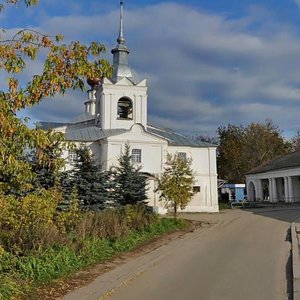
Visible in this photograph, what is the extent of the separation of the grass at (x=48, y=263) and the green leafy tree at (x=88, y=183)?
26.0ft

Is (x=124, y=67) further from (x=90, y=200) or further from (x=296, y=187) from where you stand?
(x=296, y=187)

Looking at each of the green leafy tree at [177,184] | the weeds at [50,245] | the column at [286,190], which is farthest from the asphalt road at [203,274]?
the column at [286,190]

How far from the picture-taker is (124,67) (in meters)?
41.9

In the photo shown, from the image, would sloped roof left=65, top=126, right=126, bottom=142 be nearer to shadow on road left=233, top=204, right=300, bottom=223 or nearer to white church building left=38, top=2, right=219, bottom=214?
white church building left=38, top=2, right=219, bottom=214

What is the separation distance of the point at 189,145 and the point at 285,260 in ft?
91.4

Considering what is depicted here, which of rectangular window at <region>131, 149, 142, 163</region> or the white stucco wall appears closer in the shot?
rectangular window at <region>131, 149, 142, 163</region>

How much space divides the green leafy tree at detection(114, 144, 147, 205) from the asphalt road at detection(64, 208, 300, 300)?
30.9 ft

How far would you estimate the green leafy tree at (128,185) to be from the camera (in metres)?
26.2

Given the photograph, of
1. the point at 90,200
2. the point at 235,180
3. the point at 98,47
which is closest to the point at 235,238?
the point at 90,200

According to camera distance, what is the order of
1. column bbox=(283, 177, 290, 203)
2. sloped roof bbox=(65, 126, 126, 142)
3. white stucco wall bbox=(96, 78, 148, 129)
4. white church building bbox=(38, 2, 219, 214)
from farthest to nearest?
column bbox=(283, 177, 290, 203) → white stucco wall bbox=(96, 78, 148, 129) → sloped roof bbox=(65, 126, 126, 142) → white church building bbox=(38, 2, 219, 214)

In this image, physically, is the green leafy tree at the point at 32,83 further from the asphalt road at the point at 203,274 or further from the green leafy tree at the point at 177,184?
the green leafy tree at the point at 177,184

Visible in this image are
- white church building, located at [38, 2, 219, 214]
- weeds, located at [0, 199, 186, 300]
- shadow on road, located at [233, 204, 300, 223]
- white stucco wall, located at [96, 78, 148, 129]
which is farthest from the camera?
white stucco wall, located at [96, 78, 148, 129]

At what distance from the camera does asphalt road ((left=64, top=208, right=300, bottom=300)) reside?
845 centimetres

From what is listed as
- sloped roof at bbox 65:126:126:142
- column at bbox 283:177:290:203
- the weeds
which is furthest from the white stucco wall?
the weeds
